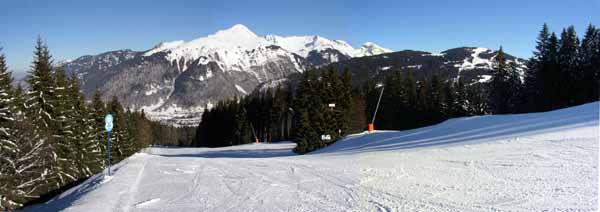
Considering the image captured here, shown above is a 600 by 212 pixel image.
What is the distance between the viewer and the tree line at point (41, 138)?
22.4m

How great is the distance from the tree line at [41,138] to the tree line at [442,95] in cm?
1728

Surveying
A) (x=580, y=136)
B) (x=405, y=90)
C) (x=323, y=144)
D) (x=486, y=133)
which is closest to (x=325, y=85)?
(x=323, y=144)

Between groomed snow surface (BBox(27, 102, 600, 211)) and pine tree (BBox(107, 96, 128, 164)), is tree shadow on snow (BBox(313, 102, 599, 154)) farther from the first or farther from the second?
pine tree (BBox(107, 96, 128, 164))

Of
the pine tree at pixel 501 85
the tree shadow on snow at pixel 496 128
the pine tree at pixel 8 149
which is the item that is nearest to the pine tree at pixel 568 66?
the pine tree at pixel 501 85

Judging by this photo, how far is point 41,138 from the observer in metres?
25.8

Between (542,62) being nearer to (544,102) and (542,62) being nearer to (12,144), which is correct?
(544,102)

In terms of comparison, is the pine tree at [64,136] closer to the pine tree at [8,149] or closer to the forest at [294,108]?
the forest at [294,108]

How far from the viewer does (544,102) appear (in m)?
51.5

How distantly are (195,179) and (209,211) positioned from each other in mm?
4799

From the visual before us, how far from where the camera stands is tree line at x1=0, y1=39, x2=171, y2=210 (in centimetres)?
2238

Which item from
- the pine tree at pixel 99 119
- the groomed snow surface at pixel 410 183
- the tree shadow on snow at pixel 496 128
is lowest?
the groomed snow surface at pixel 410 183

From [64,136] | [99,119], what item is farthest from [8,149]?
[99,119]

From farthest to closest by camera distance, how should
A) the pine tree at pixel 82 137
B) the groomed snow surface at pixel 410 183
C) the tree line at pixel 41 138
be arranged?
1. the pine tree at pixel 82 137
2. the tree line at pixel 41 138
3. the groomed snow surface at pixel 410 183

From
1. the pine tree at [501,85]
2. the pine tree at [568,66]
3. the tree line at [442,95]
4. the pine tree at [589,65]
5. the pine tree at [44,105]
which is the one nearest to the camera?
the pine tree at [44,105]
